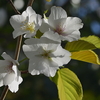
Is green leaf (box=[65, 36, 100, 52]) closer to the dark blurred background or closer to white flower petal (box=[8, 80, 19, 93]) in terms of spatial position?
white flower petal (box=[8, 80, 19, 93])

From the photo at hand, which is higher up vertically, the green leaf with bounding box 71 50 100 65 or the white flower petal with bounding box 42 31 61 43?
the white flower petal with bounding box 42 31 61 43

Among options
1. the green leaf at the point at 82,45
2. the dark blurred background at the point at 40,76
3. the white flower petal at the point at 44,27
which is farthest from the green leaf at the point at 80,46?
the dark blurred background at the point at 40,76

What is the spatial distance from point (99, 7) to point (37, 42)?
6.17ft

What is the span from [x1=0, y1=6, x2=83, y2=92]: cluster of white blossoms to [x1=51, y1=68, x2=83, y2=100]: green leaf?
0.10m

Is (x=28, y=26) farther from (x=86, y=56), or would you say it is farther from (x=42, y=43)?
(x=86, y=56)

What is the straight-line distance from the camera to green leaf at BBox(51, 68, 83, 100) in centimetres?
84

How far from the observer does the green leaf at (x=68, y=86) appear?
2.74 ft

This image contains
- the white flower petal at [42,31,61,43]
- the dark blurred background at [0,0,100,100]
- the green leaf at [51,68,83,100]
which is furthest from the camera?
the dark blurred background at [0,0,100,100]

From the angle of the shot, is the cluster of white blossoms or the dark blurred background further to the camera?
the dark blurred background

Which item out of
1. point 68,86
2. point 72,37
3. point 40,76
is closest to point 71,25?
point 72,37

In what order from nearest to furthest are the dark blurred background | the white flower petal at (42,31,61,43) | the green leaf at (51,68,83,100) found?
the white flower petal at (42,31,61,43) → the green leaf at (51,68,83,100) → the dark blurred background

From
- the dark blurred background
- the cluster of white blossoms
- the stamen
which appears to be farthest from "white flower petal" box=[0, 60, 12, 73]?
the dark blurred background

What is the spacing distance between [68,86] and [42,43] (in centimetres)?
20

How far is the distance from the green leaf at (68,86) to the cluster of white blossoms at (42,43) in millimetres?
99
